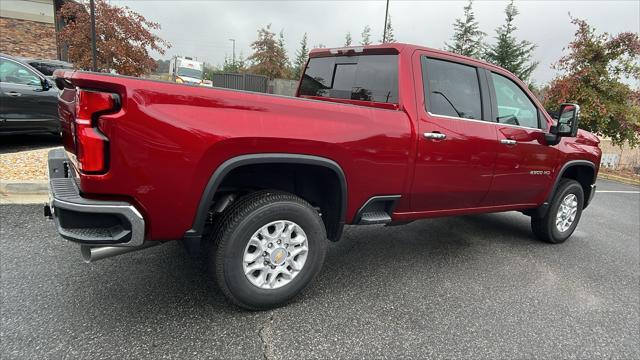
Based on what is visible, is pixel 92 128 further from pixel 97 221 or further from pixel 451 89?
pixel 451 89

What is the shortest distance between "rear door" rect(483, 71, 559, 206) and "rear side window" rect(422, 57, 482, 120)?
0.83 feet

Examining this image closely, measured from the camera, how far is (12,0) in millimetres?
19484

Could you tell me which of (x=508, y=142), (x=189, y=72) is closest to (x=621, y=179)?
(x=508, y=142)

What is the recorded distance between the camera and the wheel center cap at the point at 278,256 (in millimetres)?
2627

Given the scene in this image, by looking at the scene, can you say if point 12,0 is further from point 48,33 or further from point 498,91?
point 498,91

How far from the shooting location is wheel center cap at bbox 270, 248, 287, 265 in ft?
8.62

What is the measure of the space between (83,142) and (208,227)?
3.12 ft

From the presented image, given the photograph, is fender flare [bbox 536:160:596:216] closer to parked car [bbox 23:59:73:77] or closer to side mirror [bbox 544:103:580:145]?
side mirror [bbox 544:103:580:145]

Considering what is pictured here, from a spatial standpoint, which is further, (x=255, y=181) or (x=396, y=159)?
(x=396, y=159)

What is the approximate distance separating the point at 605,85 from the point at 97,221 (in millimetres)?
13805

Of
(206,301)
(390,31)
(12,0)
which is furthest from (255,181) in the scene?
(390,31)

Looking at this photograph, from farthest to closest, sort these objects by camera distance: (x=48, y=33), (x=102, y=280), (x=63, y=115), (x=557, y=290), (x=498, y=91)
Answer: (x=48, y=33) < (x=498, y=91) < (x=557, y=290) < (x=102, y=280) < (x=63, y=115)

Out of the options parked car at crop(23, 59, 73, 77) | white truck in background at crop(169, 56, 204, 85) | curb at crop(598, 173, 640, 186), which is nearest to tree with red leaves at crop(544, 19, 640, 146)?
curb at crop(598, 173, 640, 186)

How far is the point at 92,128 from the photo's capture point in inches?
79.7
